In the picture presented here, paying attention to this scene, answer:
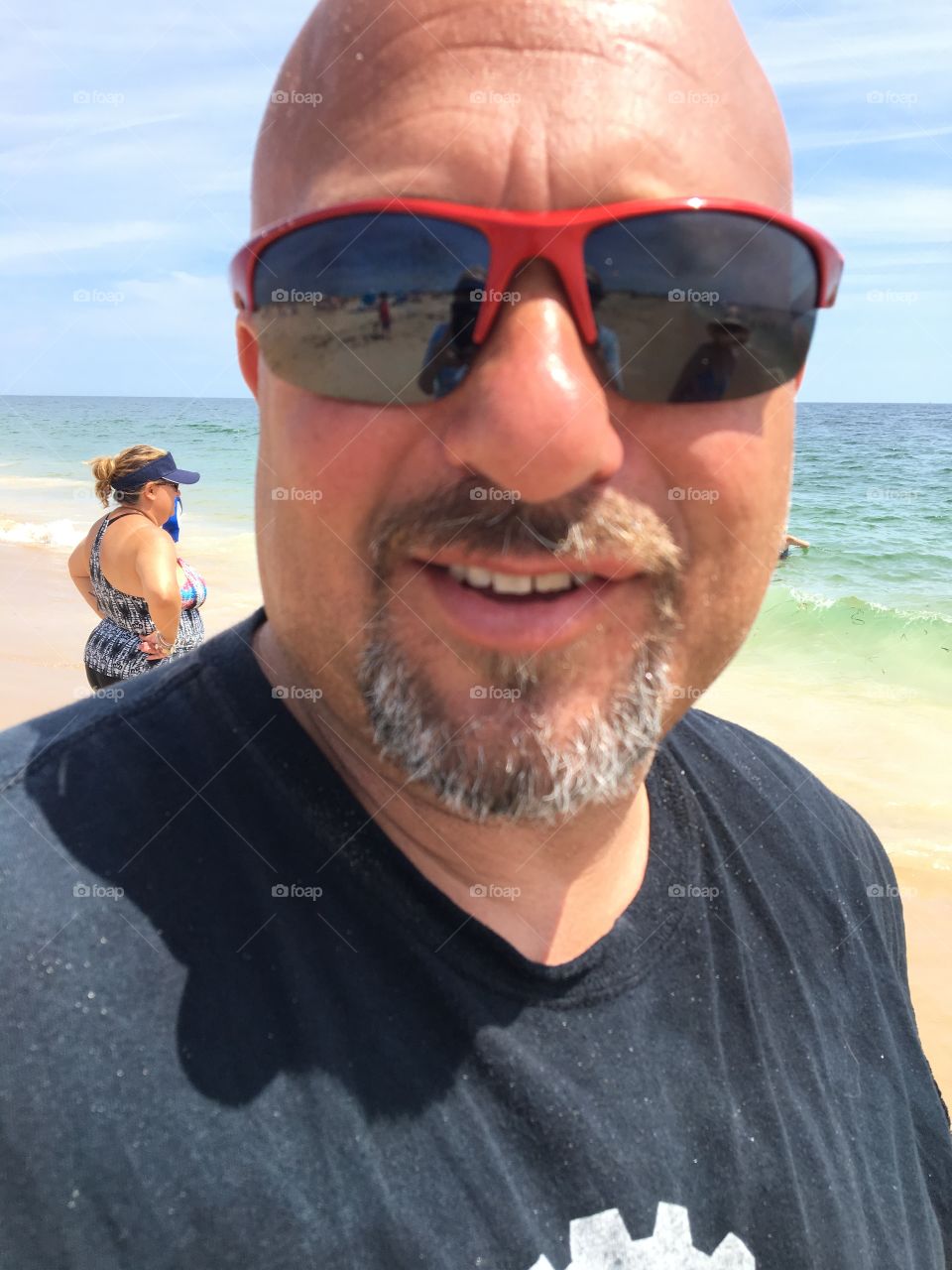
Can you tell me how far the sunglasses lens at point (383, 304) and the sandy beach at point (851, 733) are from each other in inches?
167

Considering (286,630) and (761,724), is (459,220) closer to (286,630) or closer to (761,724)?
(286,630)

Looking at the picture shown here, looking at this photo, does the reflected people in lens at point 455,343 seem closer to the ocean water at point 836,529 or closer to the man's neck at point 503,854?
the man's neck at point 503,854

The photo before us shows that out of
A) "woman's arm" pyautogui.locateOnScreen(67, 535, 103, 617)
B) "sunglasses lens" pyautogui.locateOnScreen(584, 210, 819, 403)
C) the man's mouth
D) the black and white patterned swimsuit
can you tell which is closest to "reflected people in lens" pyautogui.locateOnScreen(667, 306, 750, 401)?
"sunglasses lens" pyautogui.locateOnScreen(584, 210, 819, 403)

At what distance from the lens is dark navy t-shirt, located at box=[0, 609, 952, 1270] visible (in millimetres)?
934

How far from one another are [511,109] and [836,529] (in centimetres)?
2167

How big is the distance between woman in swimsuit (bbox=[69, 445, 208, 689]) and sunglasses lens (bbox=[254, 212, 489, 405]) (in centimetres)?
388

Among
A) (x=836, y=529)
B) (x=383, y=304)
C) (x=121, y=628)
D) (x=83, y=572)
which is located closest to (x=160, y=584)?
(x=121, y=628)

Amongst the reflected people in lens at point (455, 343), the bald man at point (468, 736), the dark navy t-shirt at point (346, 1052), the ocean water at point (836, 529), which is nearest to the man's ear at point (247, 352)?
the bald man at point (468, 736)

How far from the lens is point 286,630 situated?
1.26m

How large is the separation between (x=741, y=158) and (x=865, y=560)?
18.3 metres

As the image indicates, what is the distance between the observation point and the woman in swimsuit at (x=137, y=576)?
4.95 metres

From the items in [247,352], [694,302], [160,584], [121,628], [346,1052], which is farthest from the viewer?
[121,628]

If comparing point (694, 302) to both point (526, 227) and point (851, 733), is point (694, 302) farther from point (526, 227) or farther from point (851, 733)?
point (851, 733)

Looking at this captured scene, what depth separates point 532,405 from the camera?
1142 millimetres
